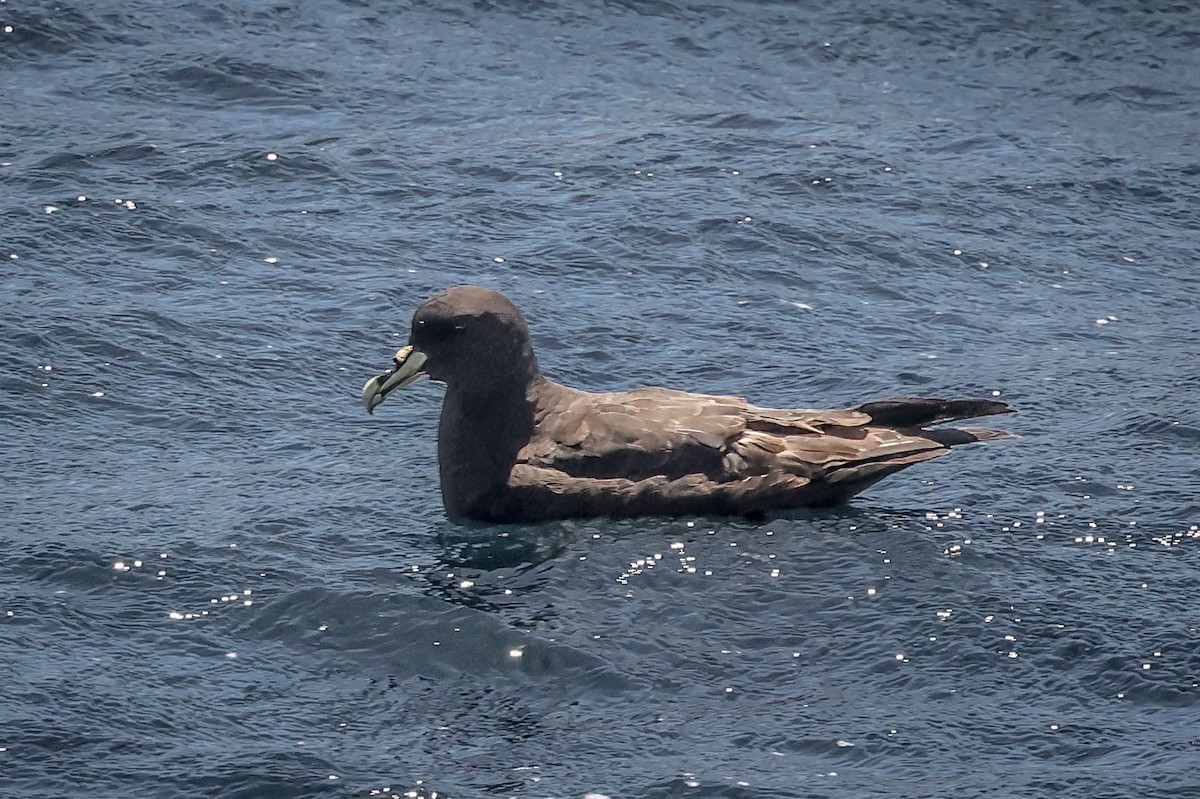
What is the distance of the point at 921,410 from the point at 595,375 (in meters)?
2.03

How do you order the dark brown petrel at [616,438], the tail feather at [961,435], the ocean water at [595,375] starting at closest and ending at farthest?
the ocean water at [595,375] → the dark brown petrel at [616,438] → the tail feather at [961,435]

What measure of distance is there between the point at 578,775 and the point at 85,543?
270 cm

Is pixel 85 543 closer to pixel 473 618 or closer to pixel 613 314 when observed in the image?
pixel 473 618

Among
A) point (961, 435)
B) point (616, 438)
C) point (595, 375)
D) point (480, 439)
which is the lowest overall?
point (595, 375)

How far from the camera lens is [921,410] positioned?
8.41 m

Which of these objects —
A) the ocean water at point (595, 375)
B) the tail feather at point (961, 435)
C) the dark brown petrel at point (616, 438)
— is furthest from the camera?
the tail feather at point (961, 435)

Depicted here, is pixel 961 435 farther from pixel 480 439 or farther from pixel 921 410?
pixel 480 439

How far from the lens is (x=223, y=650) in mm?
7047

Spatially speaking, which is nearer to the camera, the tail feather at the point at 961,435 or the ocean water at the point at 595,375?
the ocean water at the point at 595,375

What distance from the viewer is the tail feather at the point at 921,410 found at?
27.5 ft

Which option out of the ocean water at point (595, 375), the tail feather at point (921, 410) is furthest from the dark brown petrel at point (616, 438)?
the ocean water at point (595, 375)

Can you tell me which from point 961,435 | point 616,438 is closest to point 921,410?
point 961,435

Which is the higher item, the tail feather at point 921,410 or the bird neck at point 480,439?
the tail feather at point 921,410

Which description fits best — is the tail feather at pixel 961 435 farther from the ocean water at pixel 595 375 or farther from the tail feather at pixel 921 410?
the ocean water at pixel 595 375
